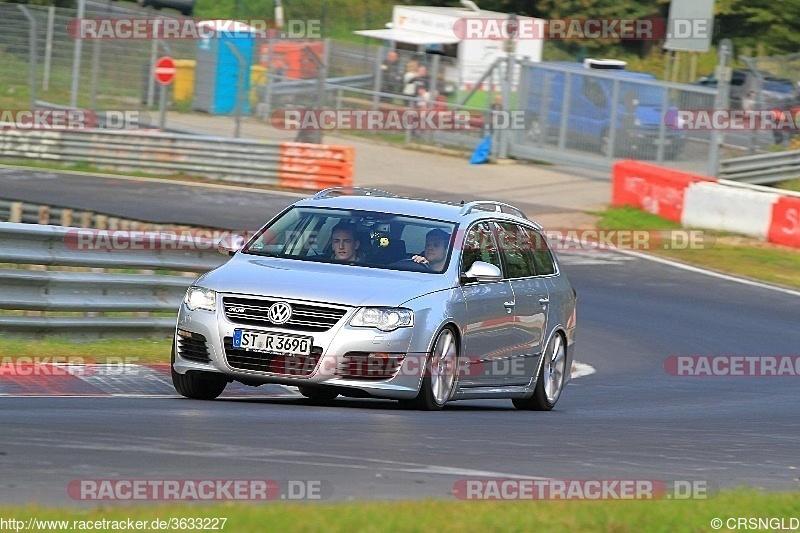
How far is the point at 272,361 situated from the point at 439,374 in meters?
1.24

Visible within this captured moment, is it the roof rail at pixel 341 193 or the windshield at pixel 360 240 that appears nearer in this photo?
the windshield at pixel 360 240

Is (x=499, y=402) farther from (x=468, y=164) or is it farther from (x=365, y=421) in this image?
(x=468, y=164)

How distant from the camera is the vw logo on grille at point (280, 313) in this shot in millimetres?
9906

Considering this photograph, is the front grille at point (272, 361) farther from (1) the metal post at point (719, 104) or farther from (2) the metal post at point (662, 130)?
(2) the metal post at point (662, 130)

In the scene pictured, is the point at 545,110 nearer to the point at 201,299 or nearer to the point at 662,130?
the point at 662,130

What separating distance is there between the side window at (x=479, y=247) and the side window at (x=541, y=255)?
2.59ft

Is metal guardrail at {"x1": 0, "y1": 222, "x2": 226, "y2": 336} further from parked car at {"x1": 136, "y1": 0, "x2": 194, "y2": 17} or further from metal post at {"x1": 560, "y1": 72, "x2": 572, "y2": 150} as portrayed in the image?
parked car at {"x1": 136, "y1": 0, "x2": 194, "y2": 17}

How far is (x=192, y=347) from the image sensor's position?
10227 millimetres

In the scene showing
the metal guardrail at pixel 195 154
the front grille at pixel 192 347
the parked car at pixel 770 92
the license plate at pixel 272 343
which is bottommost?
the metal guardrail at pixel 195 154

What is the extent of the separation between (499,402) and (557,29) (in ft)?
133

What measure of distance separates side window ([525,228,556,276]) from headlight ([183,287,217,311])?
324cm

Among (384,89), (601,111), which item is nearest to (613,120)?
(601,111)

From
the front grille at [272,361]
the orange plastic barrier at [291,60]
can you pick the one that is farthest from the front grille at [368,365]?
the orange plastic barrier at [291,60]

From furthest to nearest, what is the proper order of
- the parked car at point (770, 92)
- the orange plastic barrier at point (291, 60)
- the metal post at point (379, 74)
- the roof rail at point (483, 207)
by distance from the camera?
the metal post at point (379, 74) < the orange plastic barrier at point (291, 60) < the parked car at point (770, 92) < the roof rail at point (483, 207)
